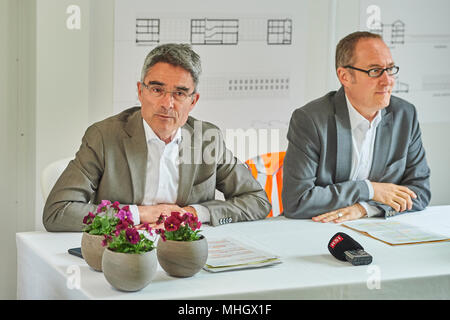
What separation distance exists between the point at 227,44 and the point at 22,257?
7.20 ft

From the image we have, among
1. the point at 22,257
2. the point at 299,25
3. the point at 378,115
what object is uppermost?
the point at 299,25

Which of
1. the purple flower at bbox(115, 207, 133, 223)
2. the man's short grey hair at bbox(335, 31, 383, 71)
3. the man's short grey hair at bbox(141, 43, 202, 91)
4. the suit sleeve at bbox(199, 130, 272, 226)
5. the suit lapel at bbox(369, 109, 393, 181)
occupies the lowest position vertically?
the suit sleeve at bbox(199, 130, 272, 226)

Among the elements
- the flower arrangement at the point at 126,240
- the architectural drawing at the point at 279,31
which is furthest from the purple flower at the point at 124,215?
the architectural drawing at the point at 279,31

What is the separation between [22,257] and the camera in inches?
93.0

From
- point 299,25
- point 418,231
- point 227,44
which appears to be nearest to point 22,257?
point 418,231

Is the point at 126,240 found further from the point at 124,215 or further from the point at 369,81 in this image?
the point at 369,81

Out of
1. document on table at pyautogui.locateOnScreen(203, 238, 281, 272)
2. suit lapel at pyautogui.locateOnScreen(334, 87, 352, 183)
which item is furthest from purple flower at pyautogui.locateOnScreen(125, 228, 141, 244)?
suit lapel at pyautogui.locateOnScreen(334, 87, 352, 183)

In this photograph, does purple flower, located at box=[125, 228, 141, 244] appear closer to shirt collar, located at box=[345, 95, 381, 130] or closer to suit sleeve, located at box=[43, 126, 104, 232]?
suit sleeve, located at box=[43, 126, 104, 232]

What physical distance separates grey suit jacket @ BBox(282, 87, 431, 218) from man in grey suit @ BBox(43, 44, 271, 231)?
21 centimetres

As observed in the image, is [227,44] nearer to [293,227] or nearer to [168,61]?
[168,61]

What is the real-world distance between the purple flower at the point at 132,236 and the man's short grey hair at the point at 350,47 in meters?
1.75

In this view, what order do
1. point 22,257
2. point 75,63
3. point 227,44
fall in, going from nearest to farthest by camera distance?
point 22,257
point 75,63
point 227,44

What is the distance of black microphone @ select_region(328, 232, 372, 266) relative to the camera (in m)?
2.13

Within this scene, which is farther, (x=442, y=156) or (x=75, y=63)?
(x=442, y=156)
